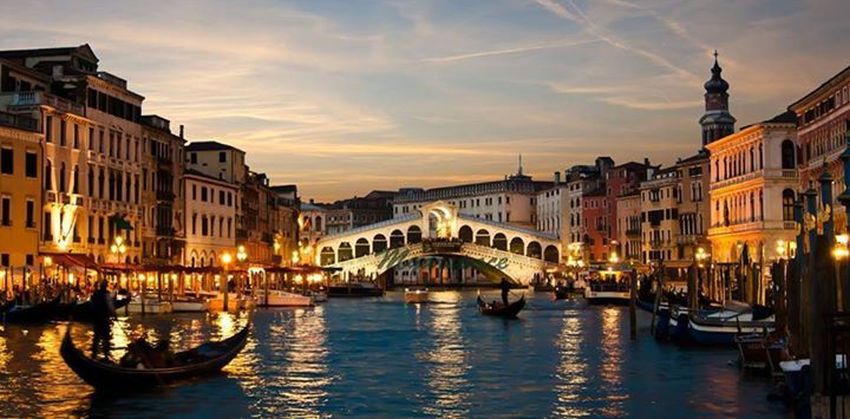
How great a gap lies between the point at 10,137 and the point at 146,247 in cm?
1071

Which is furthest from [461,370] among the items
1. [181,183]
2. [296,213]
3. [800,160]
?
[296,213]

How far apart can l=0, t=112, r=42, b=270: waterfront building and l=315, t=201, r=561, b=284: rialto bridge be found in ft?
128

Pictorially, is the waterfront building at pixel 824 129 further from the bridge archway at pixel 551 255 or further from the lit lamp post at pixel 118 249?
the bridge archway at pixel 551 255

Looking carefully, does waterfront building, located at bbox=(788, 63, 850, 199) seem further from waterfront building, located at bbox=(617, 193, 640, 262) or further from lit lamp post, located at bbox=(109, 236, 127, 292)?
waterfront building, located at bbox=(617, 193, 640, 262)

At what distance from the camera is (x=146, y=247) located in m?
42.9

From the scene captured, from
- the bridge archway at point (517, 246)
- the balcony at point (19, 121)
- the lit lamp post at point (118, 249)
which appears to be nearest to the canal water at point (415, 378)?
the balcony at point (19, 121)

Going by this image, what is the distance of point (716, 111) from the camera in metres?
66.1

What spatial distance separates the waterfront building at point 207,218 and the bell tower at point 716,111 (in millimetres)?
25881

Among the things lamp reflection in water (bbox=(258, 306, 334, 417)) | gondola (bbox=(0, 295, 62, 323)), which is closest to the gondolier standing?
lamp reflection in water (bbox=(258, 306, 334, 417))

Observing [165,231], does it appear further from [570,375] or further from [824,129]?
[570,375]

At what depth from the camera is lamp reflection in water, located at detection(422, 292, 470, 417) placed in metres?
14.6

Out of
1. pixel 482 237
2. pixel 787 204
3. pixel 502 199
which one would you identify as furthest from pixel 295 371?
pixel 502 199

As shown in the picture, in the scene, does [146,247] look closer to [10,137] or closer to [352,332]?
[10,137]

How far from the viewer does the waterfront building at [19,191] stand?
32562 mm
